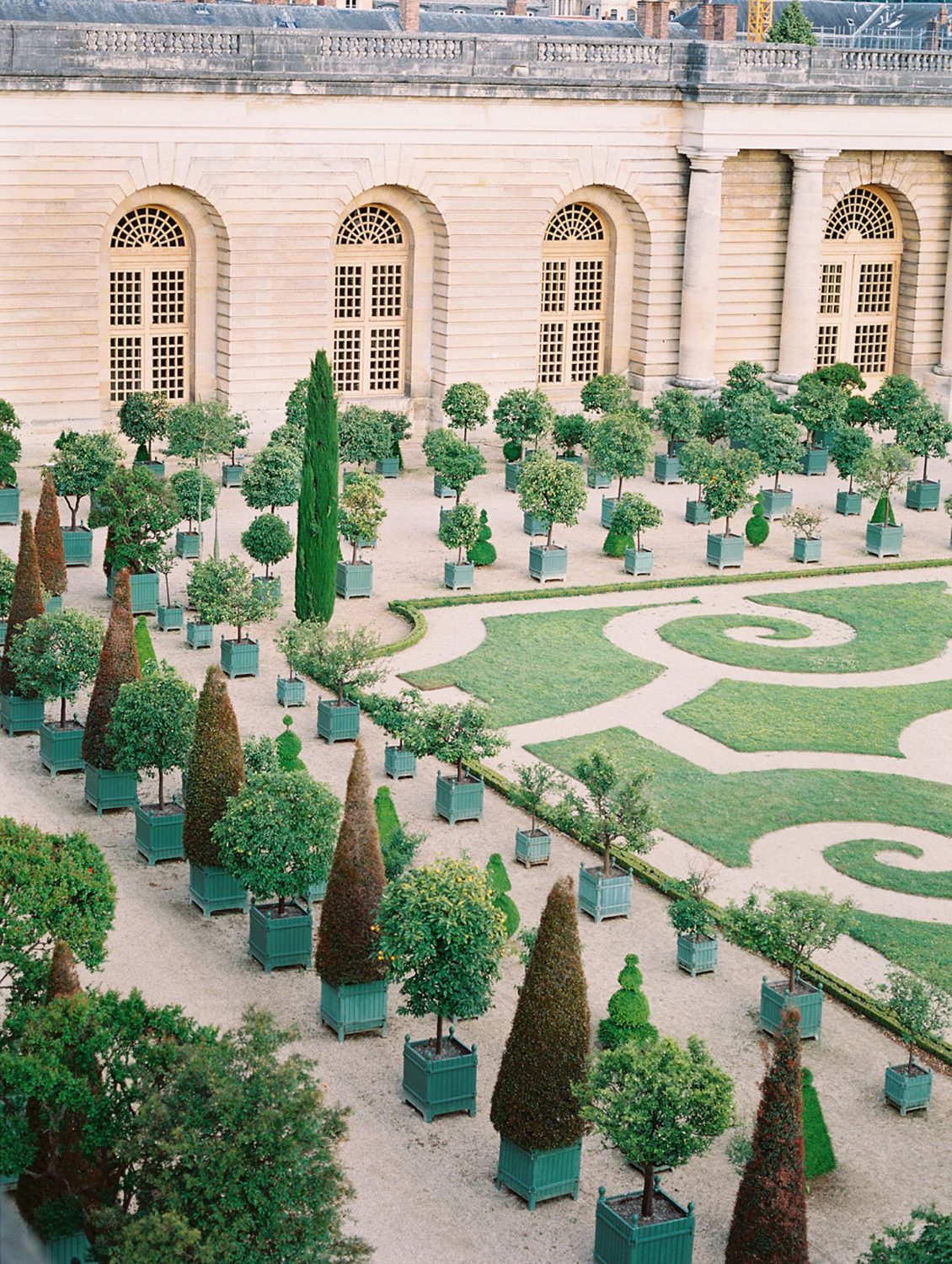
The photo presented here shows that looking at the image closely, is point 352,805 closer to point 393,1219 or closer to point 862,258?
point 393,1219

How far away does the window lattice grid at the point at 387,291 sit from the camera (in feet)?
211

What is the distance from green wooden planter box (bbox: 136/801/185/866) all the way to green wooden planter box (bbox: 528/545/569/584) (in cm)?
1687

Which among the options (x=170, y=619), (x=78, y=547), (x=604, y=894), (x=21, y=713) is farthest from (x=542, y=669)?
(x=78, y=547)

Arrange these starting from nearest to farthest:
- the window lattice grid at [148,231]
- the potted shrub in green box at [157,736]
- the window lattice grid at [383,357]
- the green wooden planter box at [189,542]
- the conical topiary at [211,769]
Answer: the conical topiary at [211,769] < the potted shrub in green box at [157,736] < the green wooden planter box at [189,542] < the window lattice grid at [148,231] < the window lattice grid at [383,357]

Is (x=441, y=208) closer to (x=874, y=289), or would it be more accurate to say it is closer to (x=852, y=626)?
(x=874, y=289)

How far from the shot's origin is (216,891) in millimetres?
33312

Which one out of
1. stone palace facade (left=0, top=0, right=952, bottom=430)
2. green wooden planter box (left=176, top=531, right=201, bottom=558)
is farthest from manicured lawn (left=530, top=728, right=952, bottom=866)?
stone palace facade (left=0, top=0, right=952, bottom=430)

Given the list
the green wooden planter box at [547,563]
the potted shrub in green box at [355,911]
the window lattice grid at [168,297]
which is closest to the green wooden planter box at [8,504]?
the window lattice grid at [168,297]

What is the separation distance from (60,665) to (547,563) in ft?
50.1

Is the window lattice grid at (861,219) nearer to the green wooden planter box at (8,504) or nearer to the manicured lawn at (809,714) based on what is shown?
the manicured lawn at (809,714)

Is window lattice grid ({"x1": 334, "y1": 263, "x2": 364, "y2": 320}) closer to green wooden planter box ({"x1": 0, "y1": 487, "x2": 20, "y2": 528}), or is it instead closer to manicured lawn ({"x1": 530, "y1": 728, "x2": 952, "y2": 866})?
green wooden planter box ({"x1": 0, "y1": 487, "x2": 20, "y2": 528})

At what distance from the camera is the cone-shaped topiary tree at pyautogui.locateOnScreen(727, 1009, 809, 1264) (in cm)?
2306

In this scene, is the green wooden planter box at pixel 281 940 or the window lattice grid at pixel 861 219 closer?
the green wooden planter box at pixel 281 940

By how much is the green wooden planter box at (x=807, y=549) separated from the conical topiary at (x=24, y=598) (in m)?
20.7
